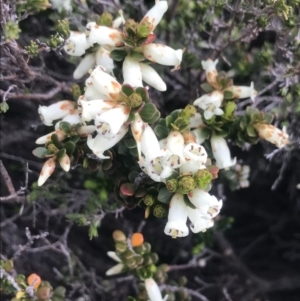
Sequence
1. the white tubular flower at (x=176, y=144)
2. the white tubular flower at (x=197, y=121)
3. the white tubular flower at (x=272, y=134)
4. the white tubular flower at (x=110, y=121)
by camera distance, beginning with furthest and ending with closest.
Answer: the white tubular flower at (x=197, y=121), the white tubular flower at (x=272, y=134), the white tubular flower at (x=176, y=144), the white tubular flower at (x=110, y=121)

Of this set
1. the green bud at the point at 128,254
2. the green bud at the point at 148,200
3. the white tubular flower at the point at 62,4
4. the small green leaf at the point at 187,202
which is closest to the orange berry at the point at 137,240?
the green bud at the point at 128,254

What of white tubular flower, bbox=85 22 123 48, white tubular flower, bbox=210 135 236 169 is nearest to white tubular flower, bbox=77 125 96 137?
white tubular flower, bbox=85 22 123 48

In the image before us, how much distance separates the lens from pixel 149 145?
5.33ft

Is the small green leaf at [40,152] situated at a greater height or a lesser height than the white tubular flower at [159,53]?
lesser

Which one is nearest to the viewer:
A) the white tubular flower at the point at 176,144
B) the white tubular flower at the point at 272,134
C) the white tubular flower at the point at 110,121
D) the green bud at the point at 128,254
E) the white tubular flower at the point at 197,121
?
the white tubular flower at the point at 110,121

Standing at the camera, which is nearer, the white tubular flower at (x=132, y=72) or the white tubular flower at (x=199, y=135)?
the white tubular flower at (x=132, y=72)

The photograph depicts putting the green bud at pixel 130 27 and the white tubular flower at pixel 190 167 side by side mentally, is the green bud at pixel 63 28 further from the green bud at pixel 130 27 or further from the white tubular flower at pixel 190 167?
the white tubular flower at pixel 190 167

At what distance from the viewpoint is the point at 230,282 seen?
2.49m

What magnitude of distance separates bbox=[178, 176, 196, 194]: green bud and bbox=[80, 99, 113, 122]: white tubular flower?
33 cm

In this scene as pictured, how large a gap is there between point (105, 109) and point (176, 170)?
0.31 meters

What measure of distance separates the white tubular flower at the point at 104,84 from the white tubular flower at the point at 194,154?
0.29m

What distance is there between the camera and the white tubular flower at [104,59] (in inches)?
74.6

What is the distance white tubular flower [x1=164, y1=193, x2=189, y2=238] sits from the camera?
1.63m

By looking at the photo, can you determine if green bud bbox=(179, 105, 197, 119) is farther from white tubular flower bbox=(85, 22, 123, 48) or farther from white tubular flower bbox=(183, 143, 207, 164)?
white tubular flower bbox=(85, 22, 123, 48)
